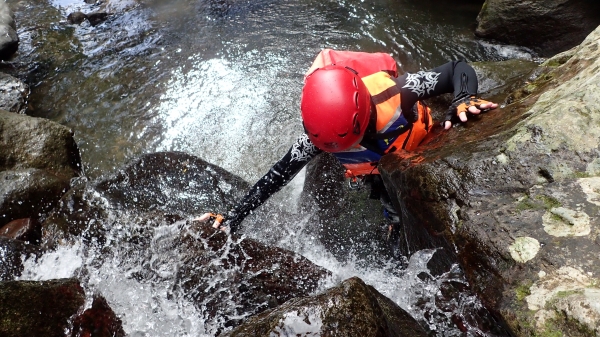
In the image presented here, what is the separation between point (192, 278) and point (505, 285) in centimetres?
230

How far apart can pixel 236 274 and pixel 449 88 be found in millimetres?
2300

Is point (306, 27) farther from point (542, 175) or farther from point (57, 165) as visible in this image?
point (542, 175)

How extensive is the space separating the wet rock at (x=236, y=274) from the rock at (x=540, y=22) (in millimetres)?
4957

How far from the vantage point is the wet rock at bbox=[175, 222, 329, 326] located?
315 cm

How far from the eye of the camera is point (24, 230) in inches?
169

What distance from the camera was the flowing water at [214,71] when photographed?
539 centimetres

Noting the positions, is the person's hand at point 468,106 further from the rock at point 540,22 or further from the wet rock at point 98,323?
the rock at point 540,22

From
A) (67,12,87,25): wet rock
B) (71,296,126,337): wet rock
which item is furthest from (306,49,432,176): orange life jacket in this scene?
(67,12,87,25): wet rock

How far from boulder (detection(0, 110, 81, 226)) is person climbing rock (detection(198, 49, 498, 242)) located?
2.43 metres

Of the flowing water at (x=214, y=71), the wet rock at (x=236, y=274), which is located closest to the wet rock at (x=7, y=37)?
the flowing water at (x=214, y=71)

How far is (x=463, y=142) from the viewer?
2770 millimetres

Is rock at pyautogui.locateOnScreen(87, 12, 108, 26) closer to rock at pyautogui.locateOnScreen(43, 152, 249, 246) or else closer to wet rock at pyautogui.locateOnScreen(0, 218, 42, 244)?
rock at pyautogui.locateOnScreen(43, 152, 249, 246)

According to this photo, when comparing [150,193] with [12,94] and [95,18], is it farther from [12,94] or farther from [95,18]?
[95,18]

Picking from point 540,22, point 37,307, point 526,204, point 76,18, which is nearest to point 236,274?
point 37,307
